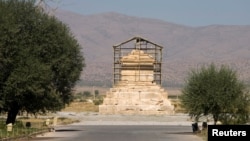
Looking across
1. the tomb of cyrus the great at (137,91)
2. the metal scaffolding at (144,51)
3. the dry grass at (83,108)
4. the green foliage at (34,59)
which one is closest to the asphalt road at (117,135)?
the green foliage at (34,59)

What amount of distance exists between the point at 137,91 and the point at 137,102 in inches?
65.2

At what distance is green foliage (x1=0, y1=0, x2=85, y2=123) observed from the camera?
135ft

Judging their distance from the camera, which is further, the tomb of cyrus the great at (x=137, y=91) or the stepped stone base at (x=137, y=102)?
the tomb of cyrus the great at (x=137, y=91)

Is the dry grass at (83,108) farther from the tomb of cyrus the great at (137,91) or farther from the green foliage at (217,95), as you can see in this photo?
the green foliage at (217,95)

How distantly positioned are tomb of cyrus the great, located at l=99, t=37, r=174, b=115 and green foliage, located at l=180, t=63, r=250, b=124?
48.5m

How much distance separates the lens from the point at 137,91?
94.6 metres

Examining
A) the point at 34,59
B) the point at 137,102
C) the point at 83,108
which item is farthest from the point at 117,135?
the point at 83,108

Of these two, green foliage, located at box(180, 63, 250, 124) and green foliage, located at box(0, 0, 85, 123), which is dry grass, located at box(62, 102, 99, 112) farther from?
green foliage, located at box(180, 63, 250, 124)

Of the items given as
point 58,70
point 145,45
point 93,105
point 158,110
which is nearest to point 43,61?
point 58,70

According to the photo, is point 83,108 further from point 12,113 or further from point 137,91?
point 12,113

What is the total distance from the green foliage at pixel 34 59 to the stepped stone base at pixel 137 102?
42357 millimetres

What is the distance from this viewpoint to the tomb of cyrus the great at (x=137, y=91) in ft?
308

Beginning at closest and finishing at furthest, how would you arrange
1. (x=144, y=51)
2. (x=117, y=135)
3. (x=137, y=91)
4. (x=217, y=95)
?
1. (x=117, y=135)
2. (x=217, y=95)
3. (x=137, y=91)
4. (x=144, y=51)

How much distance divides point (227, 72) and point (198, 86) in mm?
2135
